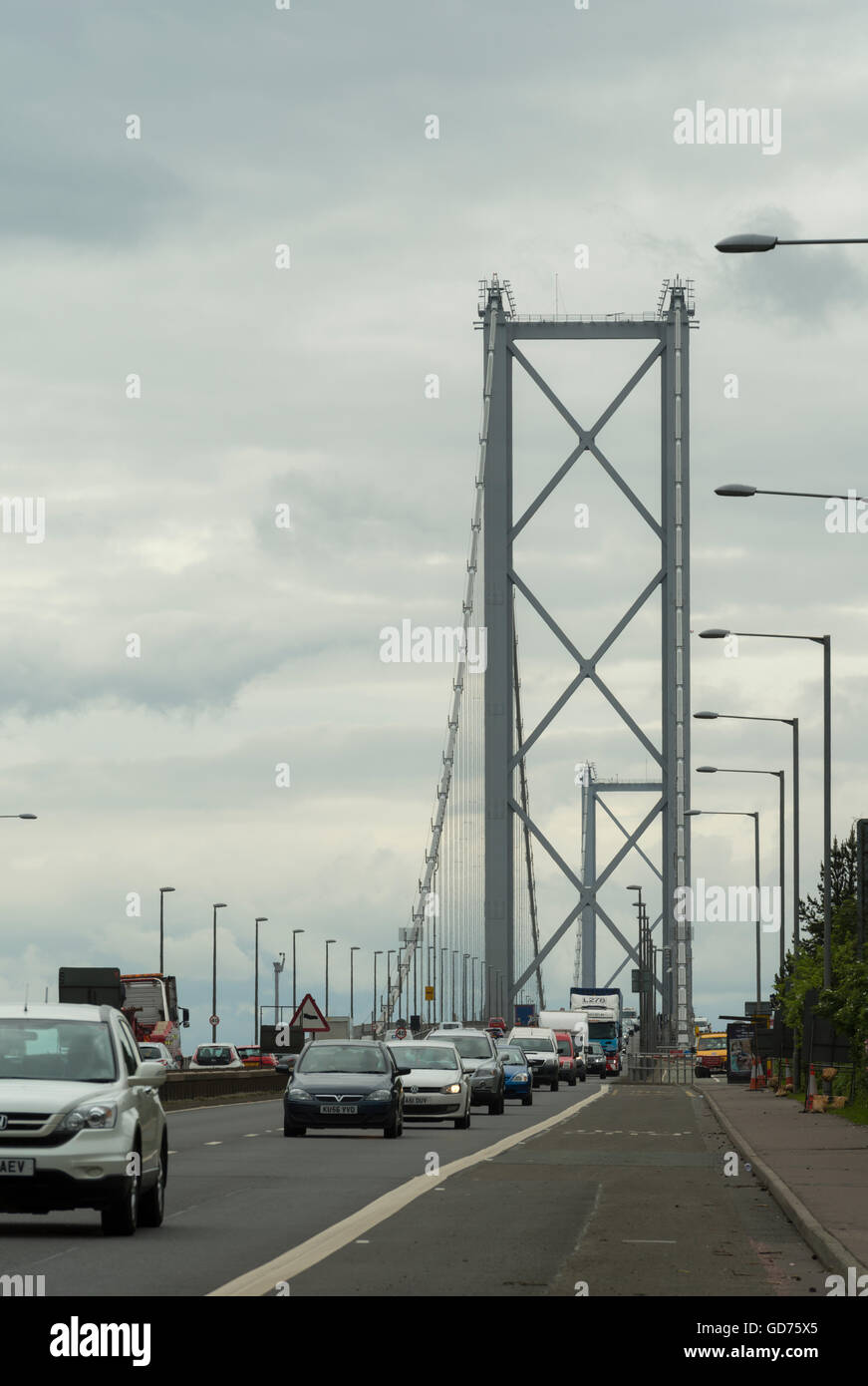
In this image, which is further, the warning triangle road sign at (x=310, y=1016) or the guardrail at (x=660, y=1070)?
the guardrail at (x=660, y=1070)

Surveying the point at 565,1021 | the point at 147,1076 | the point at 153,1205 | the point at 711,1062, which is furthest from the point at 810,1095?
the point at 565,1021

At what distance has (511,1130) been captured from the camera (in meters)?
36.9

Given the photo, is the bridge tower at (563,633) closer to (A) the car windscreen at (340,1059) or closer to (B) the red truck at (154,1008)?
(B) the red truck at (154,1008)

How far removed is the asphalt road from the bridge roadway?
22 mm

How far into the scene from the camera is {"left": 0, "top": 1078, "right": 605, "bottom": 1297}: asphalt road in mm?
14023

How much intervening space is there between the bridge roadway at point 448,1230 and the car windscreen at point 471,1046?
49.6 ft

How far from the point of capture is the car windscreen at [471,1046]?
46584 mm

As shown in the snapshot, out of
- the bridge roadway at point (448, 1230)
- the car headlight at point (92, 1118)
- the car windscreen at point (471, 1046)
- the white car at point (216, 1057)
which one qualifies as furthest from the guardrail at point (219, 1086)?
the car headlight at point (92, 1118)

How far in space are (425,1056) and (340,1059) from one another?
18.1ft

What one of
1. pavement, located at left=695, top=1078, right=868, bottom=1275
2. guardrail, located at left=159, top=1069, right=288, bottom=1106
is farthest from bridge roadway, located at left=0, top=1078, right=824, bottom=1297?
guardrail, located at left=159, top=1069, right=288, bottom=1106

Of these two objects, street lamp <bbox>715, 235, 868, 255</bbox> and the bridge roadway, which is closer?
the bridge roadway

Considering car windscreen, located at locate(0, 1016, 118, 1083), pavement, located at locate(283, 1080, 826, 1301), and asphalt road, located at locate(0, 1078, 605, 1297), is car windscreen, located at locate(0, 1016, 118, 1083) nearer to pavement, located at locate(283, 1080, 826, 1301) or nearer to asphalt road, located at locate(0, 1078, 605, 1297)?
asphalt road, located at locate(0, 1078, 605, 1297)
